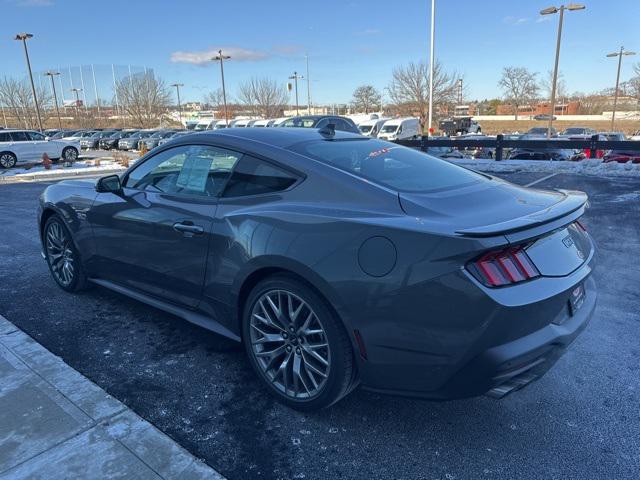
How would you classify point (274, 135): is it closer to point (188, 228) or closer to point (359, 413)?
point (188, 228)

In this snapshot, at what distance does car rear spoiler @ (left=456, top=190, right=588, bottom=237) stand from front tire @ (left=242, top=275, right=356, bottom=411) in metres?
0.84

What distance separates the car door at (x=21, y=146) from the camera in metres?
21.8

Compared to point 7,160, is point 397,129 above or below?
above

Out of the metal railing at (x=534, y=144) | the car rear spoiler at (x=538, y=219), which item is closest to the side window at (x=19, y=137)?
the metal railing at (x=534, y=144)

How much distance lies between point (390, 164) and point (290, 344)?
1281mm

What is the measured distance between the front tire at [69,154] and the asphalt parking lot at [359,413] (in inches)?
878

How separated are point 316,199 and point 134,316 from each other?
2289mm

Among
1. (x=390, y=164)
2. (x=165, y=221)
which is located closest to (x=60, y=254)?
(x=165, y=221)

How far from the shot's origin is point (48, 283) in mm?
5102

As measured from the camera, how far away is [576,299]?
8.41ft

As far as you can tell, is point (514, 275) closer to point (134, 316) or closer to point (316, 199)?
point (316, 199)

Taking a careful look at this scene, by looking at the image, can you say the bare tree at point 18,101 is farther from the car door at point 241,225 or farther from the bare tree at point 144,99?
the car door at point 241,225

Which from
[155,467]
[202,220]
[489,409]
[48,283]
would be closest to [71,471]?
[155,467]

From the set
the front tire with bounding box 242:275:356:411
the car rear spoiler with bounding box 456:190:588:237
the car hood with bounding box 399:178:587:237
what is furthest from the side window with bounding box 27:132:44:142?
the car rear spoiler with bounding box 456:190:588:237
